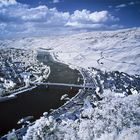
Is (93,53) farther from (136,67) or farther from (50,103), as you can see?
(50,103)

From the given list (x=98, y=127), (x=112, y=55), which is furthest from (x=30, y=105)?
(x=112, y=55)

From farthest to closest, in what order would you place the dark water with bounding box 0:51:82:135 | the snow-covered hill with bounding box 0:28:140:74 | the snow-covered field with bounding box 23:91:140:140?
the snow-covered hill with bounding box 0:28:140:74 → the dark water with bounding box 0:51:82:135 → the snow-covered field with bounding box 23:91:140:140

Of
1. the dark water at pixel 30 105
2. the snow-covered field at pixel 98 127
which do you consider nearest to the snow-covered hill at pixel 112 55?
the dark water at pixel 30 105

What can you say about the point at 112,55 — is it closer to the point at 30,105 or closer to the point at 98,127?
the point at 30,105

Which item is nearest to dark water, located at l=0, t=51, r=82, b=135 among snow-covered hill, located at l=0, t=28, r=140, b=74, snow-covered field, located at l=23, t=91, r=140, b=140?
snow-covered field, located at l=23, t=91, r=140, b=140

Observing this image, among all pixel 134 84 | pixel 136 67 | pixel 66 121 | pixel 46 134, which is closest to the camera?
pixel 46 134

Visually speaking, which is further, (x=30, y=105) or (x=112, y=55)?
(x=112, y=55)

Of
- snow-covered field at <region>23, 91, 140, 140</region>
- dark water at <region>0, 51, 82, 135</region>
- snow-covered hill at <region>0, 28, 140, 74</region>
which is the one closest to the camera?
snow-covered field at <region>23, 91, 140, 140</region>

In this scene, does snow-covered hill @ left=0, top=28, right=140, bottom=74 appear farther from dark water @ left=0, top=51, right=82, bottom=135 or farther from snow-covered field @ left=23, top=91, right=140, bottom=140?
snow-covered field @ left=23, top=91, right=140, bottom=140

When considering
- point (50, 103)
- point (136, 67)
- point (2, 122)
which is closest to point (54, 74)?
point (136, 67)

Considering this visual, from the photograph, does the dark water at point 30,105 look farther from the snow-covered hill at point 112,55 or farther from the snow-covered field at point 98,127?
the snow-covered hill at point 112,55

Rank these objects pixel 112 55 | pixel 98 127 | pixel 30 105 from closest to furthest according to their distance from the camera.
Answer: pixel 98 127 < pixel 30 105 < pixel 112 55
